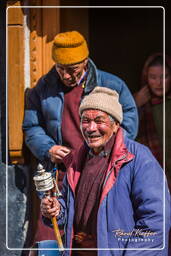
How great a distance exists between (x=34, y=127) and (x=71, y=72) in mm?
452

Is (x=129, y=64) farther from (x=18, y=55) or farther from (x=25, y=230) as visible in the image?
(x=25, y=230)

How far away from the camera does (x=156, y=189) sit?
5105mm

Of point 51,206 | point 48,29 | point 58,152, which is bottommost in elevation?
point 51,206

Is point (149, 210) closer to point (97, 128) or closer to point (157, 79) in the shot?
point (97, 128)

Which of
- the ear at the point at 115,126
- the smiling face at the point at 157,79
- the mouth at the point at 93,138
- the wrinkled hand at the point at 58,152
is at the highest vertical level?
the smiling face at the point at 157,79

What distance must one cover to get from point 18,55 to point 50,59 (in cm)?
22

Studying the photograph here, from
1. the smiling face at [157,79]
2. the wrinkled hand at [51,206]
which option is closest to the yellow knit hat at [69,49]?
the smiling face at [157,79]

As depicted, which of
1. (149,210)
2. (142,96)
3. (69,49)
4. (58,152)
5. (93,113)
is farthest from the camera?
(142,96)

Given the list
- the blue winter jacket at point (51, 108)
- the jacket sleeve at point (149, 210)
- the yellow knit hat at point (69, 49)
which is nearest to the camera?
the jacket sleeve at point (149, 210)

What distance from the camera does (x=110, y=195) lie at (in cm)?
509

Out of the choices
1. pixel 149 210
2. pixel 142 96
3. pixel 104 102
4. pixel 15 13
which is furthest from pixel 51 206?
pixel 15 13

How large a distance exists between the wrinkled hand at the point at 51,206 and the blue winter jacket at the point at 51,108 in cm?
38

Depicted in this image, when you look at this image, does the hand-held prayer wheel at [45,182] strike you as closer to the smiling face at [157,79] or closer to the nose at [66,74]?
the nose at [66,74]

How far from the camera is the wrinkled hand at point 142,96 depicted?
5441 mm
